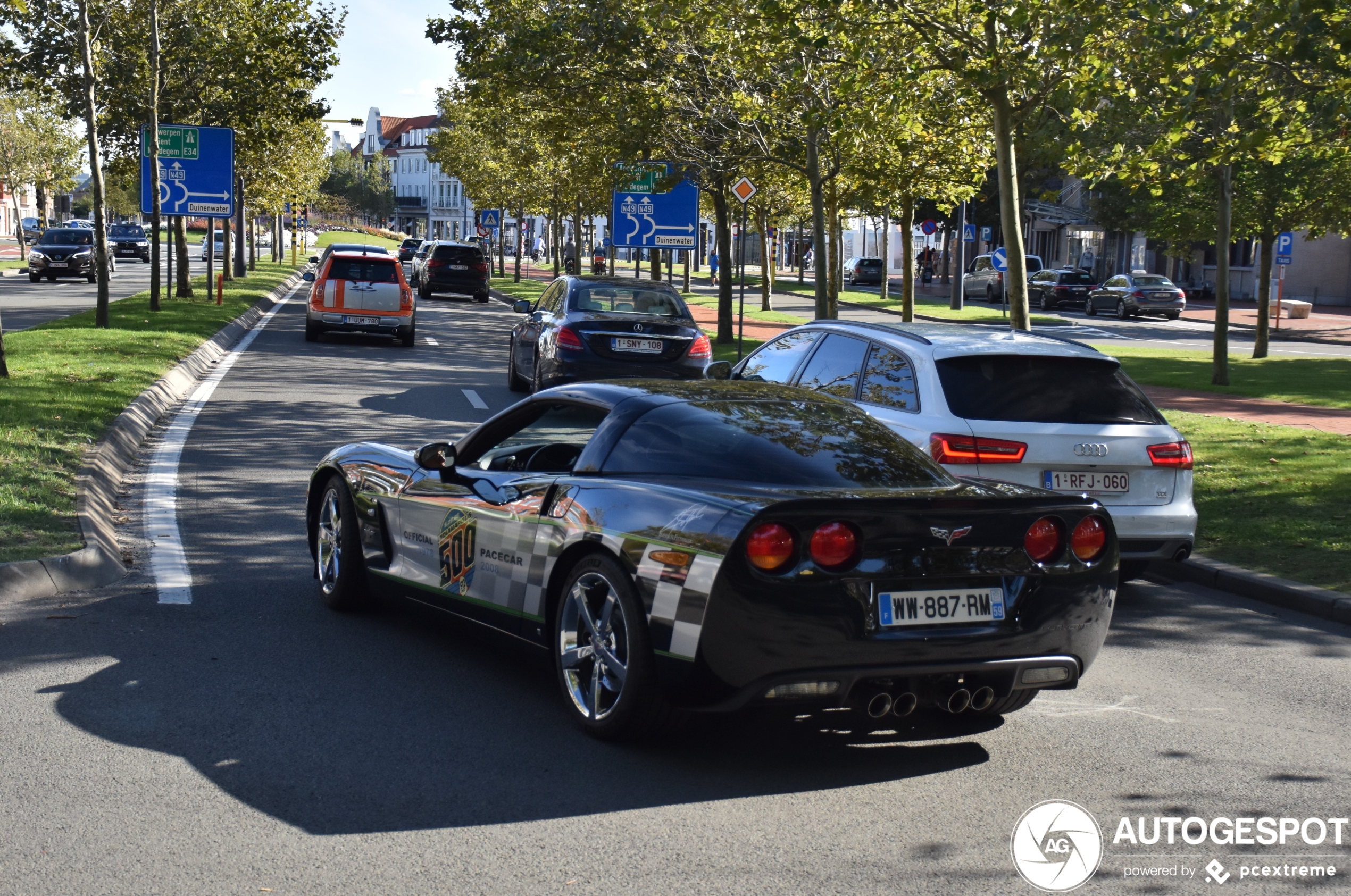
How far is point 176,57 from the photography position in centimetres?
3033

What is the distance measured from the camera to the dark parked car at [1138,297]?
50.9m

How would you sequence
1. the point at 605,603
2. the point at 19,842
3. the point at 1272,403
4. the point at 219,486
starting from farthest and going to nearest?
the point at 1272,403
the point at 219,486
the point at 605,603
the point at 19,842

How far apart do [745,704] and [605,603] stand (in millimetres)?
746

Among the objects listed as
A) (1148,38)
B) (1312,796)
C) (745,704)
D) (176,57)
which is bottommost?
(1312,796)

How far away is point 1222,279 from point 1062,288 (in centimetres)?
3362

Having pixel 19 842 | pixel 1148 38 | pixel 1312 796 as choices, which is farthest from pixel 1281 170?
pixel 19 842

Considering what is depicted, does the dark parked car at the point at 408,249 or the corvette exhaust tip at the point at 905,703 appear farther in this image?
the dark parked car at the point at 408,249

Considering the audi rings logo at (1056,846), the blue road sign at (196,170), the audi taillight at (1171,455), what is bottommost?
the audi rings logo at (1056,846)

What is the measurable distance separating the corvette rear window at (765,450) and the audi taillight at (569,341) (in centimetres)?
1004

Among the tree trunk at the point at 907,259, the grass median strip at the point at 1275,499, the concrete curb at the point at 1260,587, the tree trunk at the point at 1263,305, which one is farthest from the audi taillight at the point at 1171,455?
the tree trunk at the point at 907,259

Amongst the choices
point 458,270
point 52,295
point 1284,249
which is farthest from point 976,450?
point 458,270

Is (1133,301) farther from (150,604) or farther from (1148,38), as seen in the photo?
(150,604)

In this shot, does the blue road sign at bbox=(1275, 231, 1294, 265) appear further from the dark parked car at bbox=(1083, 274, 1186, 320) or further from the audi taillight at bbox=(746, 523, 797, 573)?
the audi taillight at bbox=(746, 523, 797, 573)

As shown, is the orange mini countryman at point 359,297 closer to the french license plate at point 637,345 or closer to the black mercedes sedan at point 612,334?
the black mercedes sedan at point 612,334
